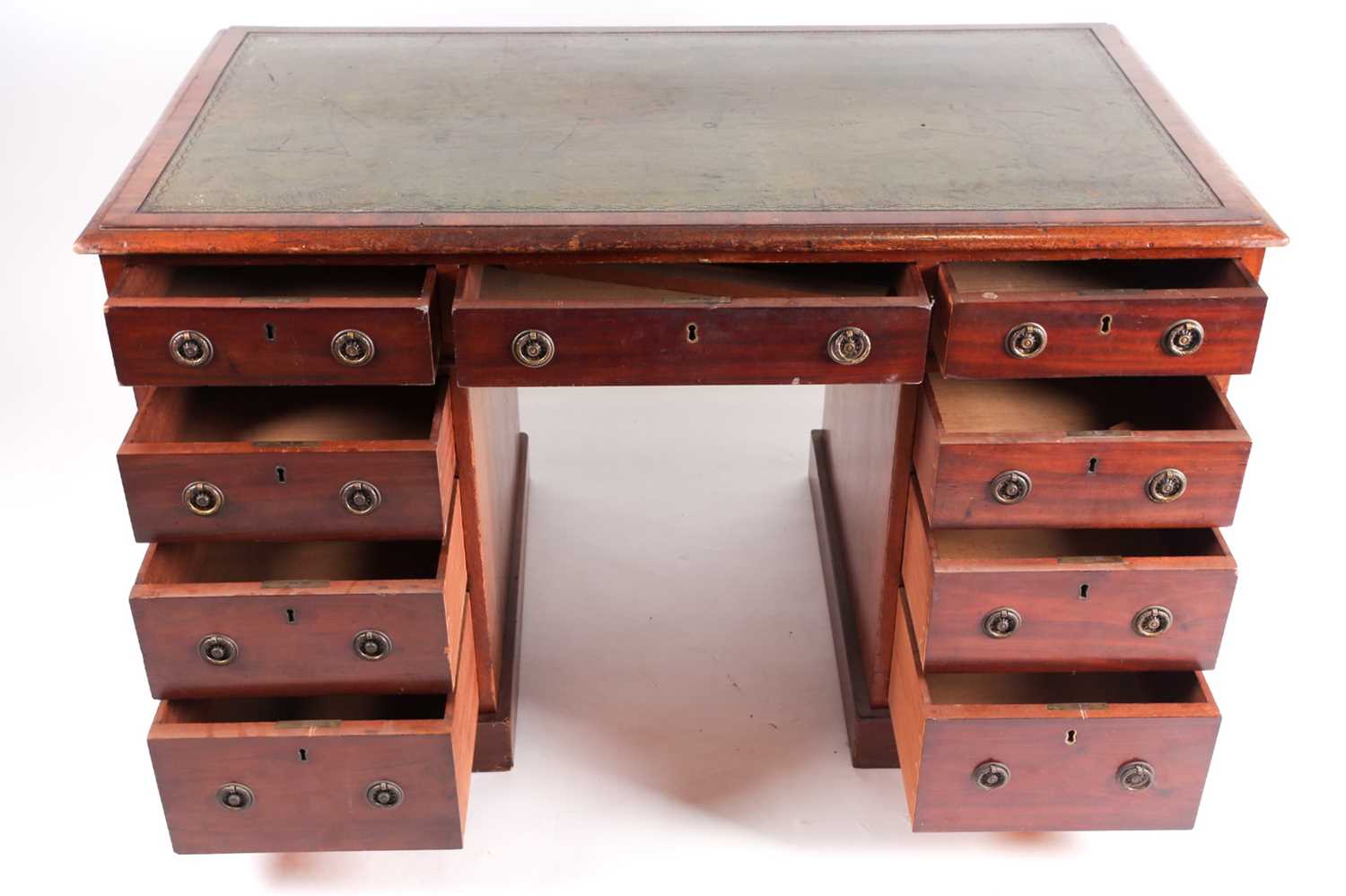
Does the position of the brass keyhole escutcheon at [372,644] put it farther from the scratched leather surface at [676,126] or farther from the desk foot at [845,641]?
the desk foot at [845,641]

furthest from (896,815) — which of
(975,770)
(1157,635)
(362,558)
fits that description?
(362,558)

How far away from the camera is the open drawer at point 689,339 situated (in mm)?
1708

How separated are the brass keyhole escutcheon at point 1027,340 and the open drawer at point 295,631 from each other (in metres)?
0.68

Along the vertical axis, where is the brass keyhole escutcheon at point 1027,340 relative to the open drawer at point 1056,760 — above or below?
above

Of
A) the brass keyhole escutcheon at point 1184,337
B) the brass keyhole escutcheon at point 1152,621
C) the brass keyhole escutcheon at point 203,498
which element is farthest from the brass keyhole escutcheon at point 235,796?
the brass keyhole escutcheon at point 1184,337

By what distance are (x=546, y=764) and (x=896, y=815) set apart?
1.60 feet

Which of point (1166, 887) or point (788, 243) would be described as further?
point (1166, 887)

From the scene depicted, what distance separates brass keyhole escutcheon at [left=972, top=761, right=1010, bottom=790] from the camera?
183 centimetres

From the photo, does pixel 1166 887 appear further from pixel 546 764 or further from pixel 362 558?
pixel 362 558

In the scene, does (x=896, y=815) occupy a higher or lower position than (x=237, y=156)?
lower

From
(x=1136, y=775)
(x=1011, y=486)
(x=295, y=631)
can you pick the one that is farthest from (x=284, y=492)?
(x=1136, y=775)

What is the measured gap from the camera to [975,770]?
1841 millimetres

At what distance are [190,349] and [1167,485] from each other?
1090mm

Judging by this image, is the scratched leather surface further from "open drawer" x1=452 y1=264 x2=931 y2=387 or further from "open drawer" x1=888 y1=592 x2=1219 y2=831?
"open drawer" x1=888 y1=592 x2=1219 y2=831
